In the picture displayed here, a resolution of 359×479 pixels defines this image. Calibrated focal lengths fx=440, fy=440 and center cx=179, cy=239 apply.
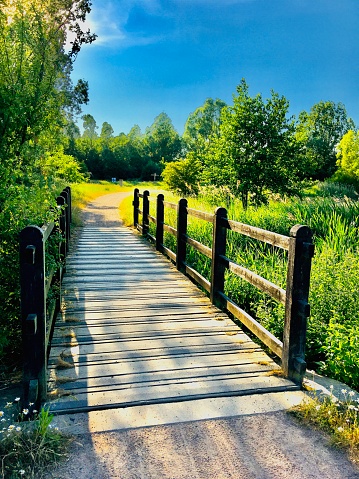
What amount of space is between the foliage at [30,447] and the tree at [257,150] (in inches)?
424

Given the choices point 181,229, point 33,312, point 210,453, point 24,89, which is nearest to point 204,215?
point 181,229

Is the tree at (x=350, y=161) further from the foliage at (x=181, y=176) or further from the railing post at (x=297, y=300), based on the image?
the railing post at (x=297, y=300)

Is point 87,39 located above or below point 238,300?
above

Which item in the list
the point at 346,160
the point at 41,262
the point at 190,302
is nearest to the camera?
the point at 41,262

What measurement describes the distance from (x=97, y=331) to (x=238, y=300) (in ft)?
7.42

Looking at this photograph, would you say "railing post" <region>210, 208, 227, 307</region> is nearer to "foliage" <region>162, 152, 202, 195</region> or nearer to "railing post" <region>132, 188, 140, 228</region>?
"railing post" <region>132, 188, 140, 228</region>

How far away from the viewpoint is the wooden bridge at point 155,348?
3051mm

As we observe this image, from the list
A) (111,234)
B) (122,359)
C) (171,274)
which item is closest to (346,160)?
(111,234)

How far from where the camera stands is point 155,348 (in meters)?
3.86

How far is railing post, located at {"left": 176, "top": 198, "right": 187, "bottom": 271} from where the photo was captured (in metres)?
6.91

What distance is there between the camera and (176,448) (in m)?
2.47

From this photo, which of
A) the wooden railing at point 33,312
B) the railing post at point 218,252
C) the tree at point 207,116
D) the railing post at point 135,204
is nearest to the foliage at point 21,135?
the wooden railing at point 33,312

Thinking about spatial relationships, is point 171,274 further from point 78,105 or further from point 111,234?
point 78,105

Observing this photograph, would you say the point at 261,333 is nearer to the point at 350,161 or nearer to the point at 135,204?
the point at 135,204
